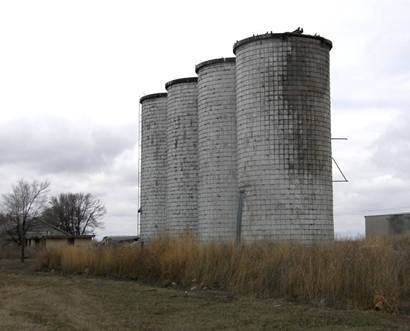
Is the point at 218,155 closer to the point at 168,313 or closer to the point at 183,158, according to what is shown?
the point at 183,158

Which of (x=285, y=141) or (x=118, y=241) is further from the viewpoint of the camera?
(x=118, y=241)

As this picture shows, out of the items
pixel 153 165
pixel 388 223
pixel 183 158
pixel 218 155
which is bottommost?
pixel 388 223

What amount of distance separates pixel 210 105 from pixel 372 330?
18574mm

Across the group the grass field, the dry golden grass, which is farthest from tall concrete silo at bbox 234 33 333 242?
the grass field

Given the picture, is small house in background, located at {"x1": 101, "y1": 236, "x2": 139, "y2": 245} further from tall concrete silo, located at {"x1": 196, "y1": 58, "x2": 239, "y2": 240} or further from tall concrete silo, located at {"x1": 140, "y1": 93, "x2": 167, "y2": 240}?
tall concrete silo, located at {"x1": 196, "y1": 58, "x2": 239, "y2": 240}

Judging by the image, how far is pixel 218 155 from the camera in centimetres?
2603

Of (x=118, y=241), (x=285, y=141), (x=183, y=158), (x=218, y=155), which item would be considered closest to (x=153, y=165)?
(x=183, y=158)

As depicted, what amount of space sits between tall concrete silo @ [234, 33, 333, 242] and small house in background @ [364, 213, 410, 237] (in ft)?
83.5

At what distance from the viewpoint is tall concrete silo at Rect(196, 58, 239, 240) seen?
2564cm

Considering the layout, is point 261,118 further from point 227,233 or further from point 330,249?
point 330,249

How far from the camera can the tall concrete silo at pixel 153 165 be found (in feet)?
107

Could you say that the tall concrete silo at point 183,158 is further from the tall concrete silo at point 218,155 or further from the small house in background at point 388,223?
the small house in background at point 388,223

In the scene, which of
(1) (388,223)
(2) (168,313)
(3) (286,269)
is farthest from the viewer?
(1) (388,223)

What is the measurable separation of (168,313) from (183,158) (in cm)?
1797
